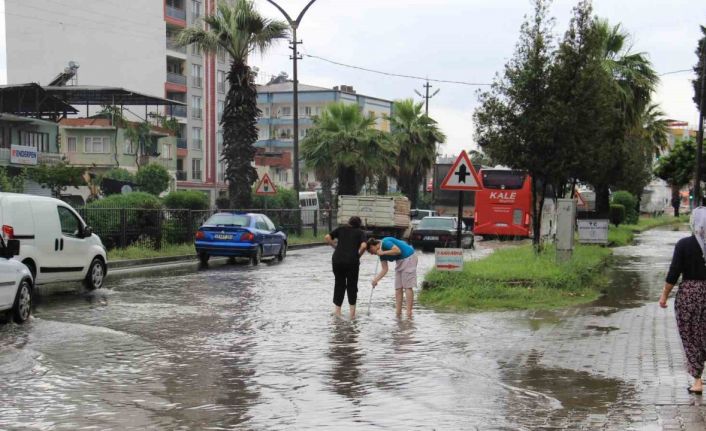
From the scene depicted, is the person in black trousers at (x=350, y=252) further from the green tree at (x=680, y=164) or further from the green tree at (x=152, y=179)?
the green tree at (x=680, y=164)

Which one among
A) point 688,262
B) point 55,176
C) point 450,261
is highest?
point 55,176

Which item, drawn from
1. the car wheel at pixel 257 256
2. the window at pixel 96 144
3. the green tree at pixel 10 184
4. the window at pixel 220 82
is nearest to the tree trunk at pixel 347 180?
the green tree at pixel 10 184

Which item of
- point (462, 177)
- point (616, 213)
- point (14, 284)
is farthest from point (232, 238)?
point (616, 213)

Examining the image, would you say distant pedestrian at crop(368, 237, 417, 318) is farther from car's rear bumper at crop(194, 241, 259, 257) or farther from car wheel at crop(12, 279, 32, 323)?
car's rear bumper at crop(194, 241, 259, 257)

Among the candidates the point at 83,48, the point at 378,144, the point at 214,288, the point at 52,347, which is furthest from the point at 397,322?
the point at 83,48

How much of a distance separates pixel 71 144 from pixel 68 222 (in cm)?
5245

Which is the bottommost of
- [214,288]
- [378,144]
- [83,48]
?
[214,288]

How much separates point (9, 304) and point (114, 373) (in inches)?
142

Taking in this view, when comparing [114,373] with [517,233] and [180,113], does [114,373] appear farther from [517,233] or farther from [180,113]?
[180,113]

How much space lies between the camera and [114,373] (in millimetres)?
9180

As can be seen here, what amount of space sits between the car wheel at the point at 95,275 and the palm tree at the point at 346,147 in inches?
1247

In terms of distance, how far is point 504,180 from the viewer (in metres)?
40.5

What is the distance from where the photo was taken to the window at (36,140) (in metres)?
55.6

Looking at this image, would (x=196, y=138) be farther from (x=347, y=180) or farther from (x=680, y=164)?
(x=680, y=164)
